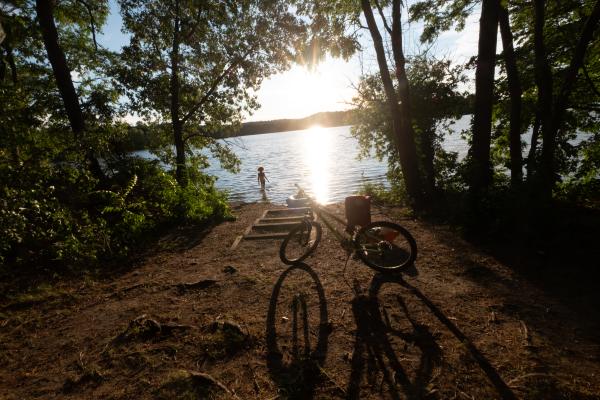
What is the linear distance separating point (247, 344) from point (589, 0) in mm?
13111

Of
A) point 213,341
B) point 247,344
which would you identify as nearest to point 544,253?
point 247,344

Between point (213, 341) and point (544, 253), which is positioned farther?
point (544, 253)

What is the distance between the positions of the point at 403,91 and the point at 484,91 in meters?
3.07

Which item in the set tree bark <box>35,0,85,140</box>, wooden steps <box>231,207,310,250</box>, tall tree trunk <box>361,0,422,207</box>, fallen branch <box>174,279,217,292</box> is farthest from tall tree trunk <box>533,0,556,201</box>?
tree bark <box>35,0,85,140</box>

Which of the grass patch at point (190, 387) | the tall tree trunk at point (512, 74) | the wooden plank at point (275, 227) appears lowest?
the wooden plank at point (275, 227)

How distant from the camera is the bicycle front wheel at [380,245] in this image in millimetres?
5273

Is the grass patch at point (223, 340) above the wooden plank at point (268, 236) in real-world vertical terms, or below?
above

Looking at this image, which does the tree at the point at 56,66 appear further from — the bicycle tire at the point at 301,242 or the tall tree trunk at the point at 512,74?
the tall tree trunk at the point at 512,74

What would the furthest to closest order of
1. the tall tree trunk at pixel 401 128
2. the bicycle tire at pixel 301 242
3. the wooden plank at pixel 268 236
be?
the tall tree trunk at pixel 401 128
the wooden plank at pixel 268 236
the bicycle tire at pixel 301 242

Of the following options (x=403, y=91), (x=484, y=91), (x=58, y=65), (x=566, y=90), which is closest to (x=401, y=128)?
(x=403, y=91)

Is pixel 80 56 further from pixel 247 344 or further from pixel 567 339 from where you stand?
pixel 567 339

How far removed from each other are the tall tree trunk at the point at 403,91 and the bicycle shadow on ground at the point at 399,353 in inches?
286

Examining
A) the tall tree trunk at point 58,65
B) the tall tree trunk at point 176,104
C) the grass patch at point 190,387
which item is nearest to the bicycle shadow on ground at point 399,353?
the grass patch at point 190,387

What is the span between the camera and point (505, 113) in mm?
12500
